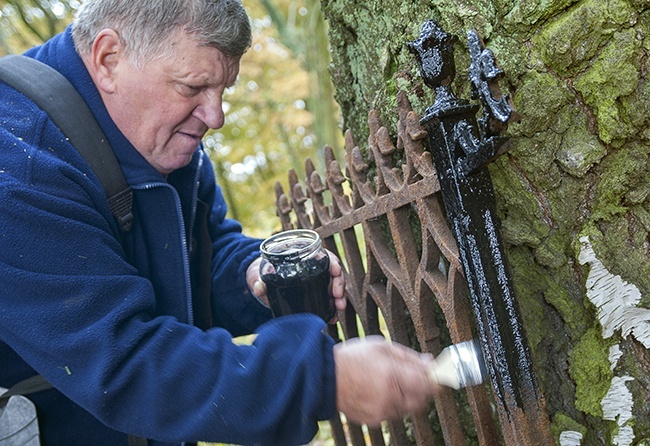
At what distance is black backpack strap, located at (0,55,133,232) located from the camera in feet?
5.37

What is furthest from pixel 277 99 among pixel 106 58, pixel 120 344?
pixel 120 344

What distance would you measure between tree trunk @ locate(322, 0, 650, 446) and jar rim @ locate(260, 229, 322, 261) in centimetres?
58

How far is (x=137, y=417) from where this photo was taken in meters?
1.38

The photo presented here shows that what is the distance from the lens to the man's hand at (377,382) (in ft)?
4.41

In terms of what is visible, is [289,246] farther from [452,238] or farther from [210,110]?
[452,238]

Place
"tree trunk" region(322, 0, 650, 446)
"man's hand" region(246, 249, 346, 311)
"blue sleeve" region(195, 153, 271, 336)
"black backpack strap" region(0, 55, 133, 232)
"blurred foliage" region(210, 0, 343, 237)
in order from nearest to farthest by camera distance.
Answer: "tree trunk" region(322, 0, 650, 446) < "black backpack strap" region(0, 55, 133, 232) < "man's hand" region(246, 249, 346, 311) < "blue sleeve" region(195, 153, 271, 336) < "blurred foliage" region(210, 0, 343, 237)

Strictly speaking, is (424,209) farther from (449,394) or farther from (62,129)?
(62,129)

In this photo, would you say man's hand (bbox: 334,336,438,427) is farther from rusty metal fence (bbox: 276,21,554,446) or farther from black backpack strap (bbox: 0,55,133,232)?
black backpack strap (bbox: 0,55,133,232)

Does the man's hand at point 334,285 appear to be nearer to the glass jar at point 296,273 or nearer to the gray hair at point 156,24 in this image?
the glass jar at point 296,273

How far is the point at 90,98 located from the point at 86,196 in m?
0.37

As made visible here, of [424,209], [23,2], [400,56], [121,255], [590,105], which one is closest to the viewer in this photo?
[590,105]

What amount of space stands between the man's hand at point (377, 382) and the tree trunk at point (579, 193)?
360mm

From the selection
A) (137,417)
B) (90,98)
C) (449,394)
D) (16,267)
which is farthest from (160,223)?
(449,394)

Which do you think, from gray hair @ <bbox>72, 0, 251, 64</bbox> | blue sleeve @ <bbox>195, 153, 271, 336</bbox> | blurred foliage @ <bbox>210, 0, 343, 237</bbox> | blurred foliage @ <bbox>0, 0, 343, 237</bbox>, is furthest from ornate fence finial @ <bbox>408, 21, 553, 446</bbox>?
blurred foliage @ <bbox>210, 0, 343, 237</bbox>
